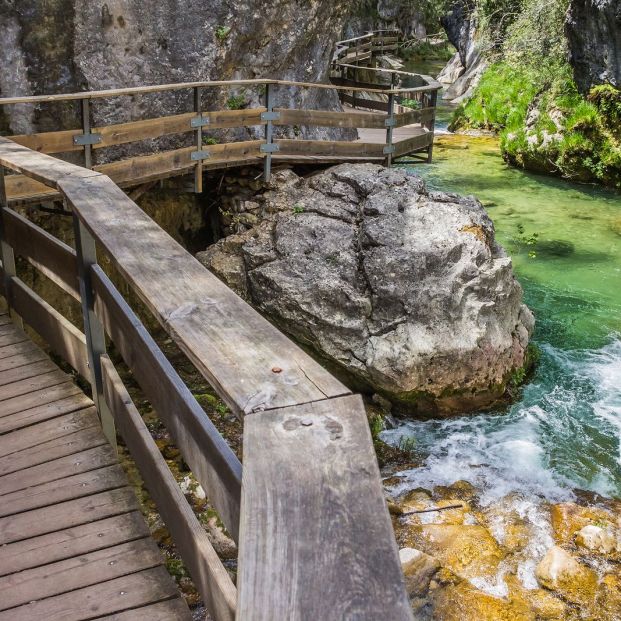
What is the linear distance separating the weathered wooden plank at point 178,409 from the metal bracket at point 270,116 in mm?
7392

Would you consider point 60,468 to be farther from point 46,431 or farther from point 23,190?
point 23,190

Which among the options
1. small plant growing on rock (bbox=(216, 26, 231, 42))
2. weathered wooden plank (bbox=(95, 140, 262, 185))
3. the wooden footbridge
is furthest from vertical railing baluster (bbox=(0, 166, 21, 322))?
small plant growing on rock (bbox=(216, 26, 231, 42))

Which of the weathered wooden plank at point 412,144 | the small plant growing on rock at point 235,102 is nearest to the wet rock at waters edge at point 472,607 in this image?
the small plant growing on rock at point 235,102

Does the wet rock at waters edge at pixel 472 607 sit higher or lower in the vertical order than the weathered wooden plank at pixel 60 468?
lower

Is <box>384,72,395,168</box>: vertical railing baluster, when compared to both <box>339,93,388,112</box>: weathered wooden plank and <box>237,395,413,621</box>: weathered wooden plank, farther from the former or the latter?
<box>237,395,413,621</box>: weathered wooden plank

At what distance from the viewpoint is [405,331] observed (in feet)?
28.5

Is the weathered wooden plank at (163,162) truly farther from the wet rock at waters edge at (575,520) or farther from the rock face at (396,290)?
the wet rock at waters edge at (575,520)

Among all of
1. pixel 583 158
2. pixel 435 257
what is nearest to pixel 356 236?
pixel 435 257

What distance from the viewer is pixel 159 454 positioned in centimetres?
281

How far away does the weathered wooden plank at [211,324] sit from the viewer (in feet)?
5.35

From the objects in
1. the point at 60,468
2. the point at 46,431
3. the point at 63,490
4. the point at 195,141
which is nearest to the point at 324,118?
the point at 195,141

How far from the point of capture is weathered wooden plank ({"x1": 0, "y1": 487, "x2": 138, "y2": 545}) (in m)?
2.88

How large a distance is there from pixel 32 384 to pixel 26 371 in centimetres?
17

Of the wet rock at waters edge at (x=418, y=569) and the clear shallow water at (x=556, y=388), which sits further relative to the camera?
the clear shallow water at (x=556, y=388)
